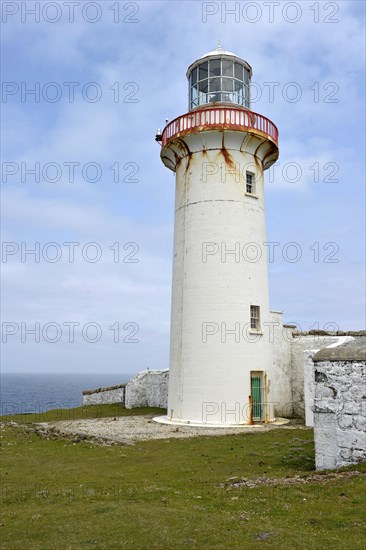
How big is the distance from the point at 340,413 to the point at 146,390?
18204 mm

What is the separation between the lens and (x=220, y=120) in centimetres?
2141

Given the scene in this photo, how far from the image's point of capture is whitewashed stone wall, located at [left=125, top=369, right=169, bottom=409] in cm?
2709

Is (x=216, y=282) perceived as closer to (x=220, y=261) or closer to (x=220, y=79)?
(x=220, y=261)

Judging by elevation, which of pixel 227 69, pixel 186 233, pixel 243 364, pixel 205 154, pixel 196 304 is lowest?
pixel 243 364

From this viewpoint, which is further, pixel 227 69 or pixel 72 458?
pixel 227 69

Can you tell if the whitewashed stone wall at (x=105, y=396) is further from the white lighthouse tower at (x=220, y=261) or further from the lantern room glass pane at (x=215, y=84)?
the lantern room glass pane at (x=215, y=84)

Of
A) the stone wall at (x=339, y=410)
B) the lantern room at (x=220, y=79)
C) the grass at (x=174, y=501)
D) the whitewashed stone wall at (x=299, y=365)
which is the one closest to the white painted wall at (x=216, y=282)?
the whitewashed stone wall at (x=299, y=365)

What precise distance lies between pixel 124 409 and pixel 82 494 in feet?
59.3

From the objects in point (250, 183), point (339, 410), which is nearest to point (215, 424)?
point (339, 410)

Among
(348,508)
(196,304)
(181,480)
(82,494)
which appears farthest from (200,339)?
(348,508)

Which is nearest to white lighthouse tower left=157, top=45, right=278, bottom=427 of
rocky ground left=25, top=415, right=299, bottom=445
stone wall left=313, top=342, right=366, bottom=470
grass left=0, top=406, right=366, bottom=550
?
rocky ground left=25, top=415, right=299, bottom=445

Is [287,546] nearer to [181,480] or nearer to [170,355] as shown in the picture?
[181,480]

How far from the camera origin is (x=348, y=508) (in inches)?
317

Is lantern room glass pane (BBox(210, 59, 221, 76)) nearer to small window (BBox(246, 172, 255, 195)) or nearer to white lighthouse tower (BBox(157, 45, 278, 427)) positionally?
white lighthouse tower (BBox(157, 45, 278, 427))
